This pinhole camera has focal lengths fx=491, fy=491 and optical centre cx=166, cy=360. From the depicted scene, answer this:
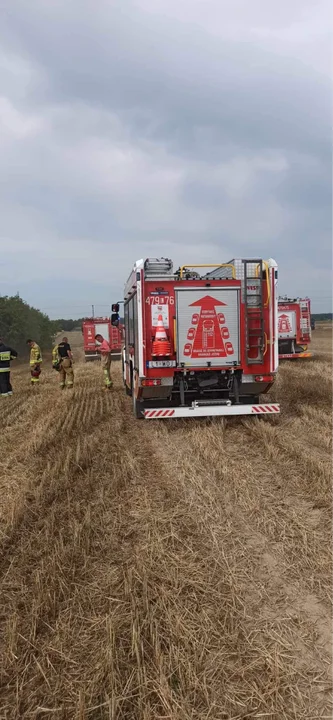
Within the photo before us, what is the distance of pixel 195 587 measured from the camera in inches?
122

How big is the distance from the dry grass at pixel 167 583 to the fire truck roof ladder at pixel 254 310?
6.44ft

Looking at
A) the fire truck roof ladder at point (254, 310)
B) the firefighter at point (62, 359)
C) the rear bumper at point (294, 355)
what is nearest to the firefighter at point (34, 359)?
the firefighter at point (62, 359)

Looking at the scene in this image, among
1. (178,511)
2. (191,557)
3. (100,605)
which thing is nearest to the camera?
(100,605)

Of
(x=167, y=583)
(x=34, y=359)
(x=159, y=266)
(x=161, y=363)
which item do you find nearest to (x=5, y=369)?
(x=34, y=359)

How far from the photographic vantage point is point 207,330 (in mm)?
7977

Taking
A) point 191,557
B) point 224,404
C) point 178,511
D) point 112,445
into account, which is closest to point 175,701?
point 191,557

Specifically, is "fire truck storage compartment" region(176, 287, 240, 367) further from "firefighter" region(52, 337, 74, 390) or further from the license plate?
"firefighter" region(52, 337, 74, 390)

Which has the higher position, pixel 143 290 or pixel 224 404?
pixel 143 290

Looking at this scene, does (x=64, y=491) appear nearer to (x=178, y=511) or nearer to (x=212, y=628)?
(x=178, y=511)

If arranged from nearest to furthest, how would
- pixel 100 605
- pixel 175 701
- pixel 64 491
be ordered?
pixel 175 701, pixel 100 605, pixel 64 491

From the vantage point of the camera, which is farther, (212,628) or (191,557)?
(191,557)

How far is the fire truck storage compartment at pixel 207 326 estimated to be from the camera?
794 cm

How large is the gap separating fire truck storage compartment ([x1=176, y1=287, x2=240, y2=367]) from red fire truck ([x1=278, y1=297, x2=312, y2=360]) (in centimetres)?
1133

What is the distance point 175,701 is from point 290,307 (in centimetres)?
1791
